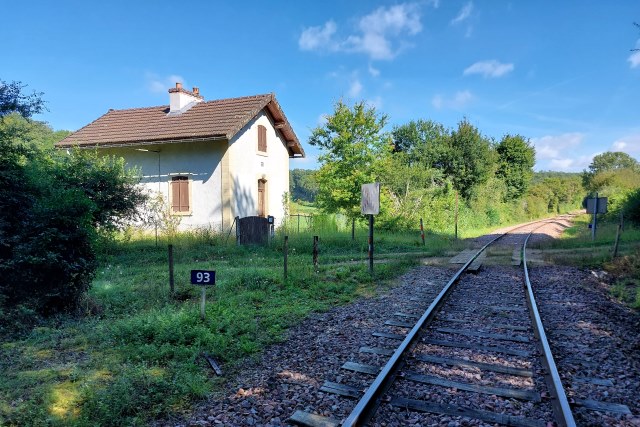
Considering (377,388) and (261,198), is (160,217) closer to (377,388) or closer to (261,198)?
(261,198)

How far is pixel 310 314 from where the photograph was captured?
6.95 meters

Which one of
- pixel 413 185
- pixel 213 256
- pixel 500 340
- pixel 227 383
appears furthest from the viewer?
pixel 413 185

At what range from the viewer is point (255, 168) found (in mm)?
21203

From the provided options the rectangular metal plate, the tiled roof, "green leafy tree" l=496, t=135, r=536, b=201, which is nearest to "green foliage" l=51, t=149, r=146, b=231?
the tiled roof

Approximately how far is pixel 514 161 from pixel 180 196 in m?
39.3

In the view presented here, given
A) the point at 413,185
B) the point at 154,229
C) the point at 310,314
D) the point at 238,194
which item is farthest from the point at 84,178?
the point at 413,185

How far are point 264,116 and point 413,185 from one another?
11171mm

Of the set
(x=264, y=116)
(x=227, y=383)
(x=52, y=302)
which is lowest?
(x=227, y=383)

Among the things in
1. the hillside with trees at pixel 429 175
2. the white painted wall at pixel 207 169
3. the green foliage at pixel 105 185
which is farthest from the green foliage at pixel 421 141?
the green foliage at pixel 105 185

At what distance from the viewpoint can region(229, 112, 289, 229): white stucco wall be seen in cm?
1948

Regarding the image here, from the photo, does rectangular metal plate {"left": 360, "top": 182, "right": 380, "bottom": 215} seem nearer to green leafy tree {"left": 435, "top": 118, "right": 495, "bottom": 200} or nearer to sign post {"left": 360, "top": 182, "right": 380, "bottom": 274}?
sign post {"left": 360, "top": 182, "right": 380, "bottom": 274}

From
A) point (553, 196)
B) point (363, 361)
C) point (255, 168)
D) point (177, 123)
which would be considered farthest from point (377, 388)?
point (553, 196)

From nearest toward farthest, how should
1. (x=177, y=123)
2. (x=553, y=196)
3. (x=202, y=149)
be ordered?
(x=202, y=149)
(x=177, y=123)
(x=553, y=196)

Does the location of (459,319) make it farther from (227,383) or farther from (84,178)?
(84,178)
